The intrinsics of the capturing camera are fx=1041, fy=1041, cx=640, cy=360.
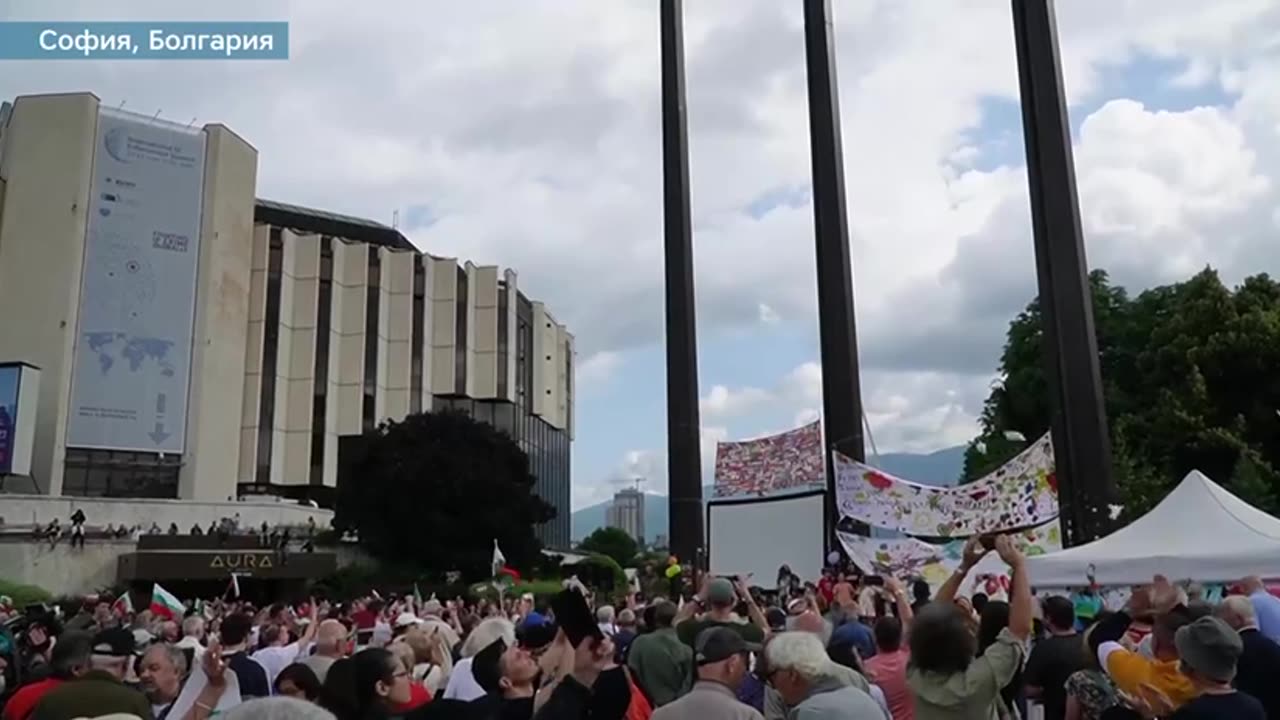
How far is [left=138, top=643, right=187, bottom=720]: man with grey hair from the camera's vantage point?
5094mm

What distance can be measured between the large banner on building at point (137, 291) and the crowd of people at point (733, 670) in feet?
149

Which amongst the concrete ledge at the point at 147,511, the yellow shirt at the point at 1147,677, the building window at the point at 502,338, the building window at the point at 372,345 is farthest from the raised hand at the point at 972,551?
the building window at the point at 502,338

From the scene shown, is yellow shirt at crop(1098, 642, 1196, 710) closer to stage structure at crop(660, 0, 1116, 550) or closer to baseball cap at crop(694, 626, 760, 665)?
baseball cap at crop(694, 626, 760, 665)

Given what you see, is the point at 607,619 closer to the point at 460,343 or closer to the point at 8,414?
the point at 8,414

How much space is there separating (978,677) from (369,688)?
7.40 feet

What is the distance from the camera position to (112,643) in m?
4.85

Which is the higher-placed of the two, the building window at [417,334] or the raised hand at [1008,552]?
the building window at [417,334]

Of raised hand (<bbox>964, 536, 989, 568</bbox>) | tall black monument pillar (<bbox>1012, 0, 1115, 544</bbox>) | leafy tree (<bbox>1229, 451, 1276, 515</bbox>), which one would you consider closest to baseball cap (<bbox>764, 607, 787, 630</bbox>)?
raised hand (<bbox>964, 536, 989, 568</bbox>)

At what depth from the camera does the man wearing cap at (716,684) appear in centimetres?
345

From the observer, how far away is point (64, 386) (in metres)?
46.0

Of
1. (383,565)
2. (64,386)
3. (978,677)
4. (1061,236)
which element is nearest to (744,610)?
(978,677)

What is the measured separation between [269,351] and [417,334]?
8791 millimetres

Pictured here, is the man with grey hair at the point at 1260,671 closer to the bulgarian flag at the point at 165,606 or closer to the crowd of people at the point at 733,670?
the crowd of people at the point at 733,670

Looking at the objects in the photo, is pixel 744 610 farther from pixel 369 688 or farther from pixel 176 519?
pixel 176 519
